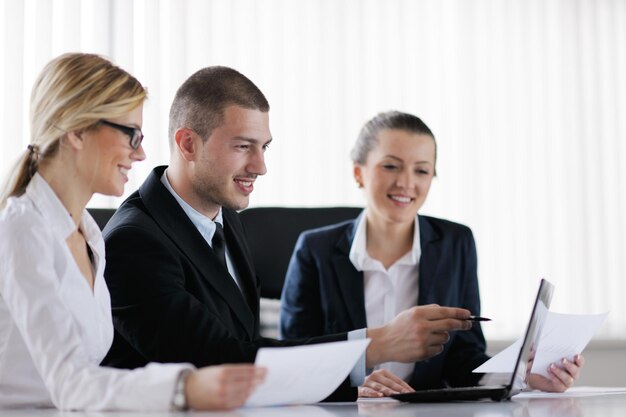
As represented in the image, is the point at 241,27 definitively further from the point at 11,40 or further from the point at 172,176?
the point at 172,176

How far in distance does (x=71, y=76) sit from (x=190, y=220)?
0.52 meters

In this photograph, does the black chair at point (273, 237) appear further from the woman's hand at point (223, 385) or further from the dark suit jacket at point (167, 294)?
the woman's hand at point (223, 385)

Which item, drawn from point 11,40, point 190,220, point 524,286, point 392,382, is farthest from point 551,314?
point 11,40

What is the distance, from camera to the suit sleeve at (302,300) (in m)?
2.62

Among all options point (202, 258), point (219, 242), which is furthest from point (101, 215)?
point (202, 258)

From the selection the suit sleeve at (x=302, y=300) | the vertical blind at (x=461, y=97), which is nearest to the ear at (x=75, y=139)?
the suit sleeve at (x=302, y=300)

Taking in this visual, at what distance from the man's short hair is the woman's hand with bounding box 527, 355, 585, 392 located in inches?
37.1

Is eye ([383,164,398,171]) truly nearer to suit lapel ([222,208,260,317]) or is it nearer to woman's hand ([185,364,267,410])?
suit lapel ([222,208,260,317])

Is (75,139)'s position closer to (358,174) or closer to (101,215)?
(101,215)

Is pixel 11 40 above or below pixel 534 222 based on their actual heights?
above

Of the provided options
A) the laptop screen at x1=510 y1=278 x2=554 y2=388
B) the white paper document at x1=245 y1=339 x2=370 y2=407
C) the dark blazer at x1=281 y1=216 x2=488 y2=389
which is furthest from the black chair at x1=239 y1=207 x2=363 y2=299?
the white paper document at x1=245 y1=339 x2=370 y2=407

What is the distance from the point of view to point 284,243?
2.79 meters

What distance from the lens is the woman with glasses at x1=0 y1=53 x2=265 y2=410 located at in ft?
4.14

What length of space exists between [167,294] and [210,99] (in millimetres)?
608
